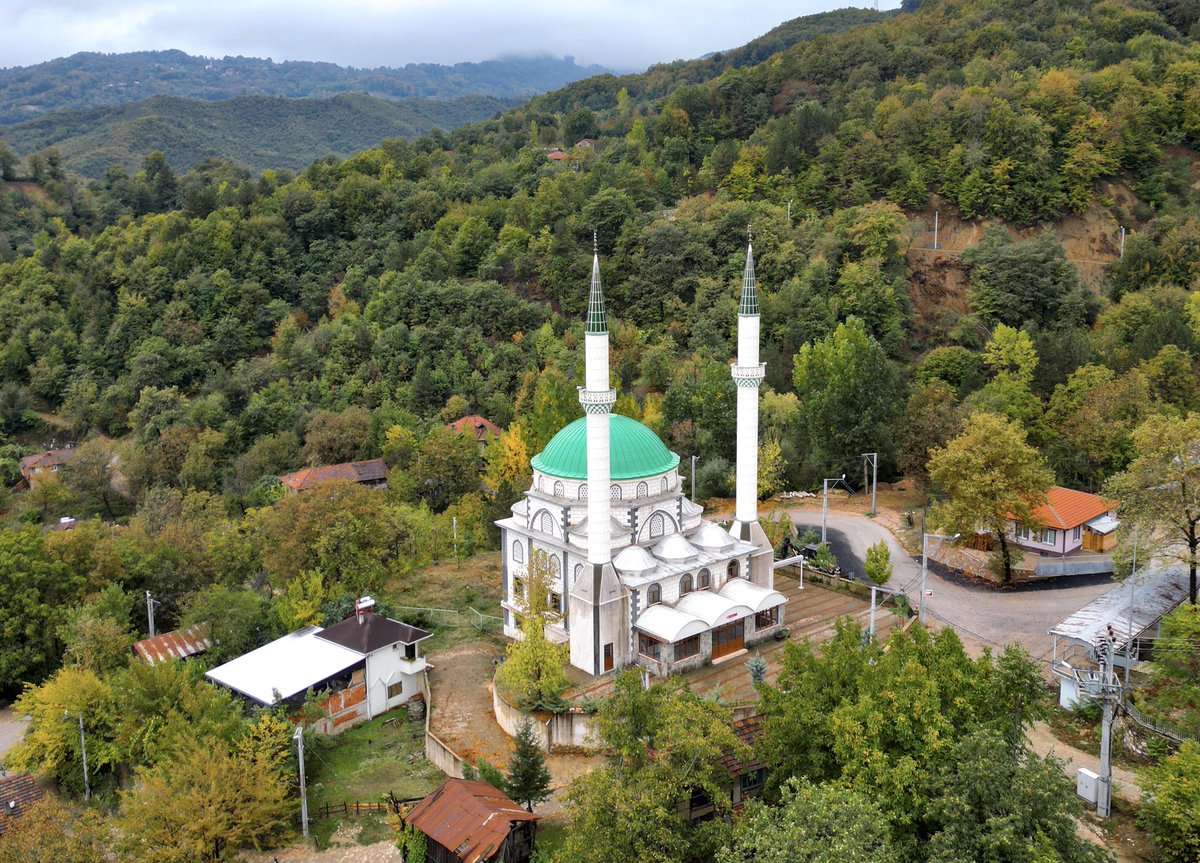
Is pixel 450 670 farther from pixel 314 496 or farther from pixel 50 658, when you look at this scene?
pixel 50 658

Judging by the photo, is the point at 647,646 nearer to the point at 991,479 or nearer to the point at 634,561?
the point at 634,561

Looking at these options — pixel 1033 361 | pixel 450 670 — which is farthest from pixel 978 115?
pixel 450 670

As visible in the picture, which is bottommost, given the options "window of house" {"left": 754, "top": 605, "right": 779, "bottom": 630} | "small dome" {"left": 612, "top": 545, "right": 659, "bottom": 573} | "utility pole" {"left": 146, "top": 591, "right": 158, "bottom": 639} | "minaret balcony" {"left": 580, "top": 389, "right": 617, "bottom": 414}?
"utility pole" {"left": 146, "top": 591, "right": 158, "bottom": 639}

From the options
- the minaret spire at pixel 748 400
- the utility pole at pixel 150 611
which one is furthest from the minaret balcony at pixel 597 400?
the utility pole at pixel 150 611

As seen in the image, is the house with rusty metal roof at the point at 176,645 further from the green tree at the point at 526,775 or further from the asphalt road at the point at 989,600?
the asphalt road at the point at 989,600

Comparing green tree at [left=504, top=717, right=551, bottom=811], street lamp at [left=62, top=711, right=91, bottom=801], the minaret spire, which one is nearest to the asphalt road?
the minaret spire

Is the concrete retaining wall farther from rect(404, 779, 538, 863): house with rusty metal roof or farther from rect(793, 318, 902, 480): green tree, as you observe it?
rect(793, 318, 902, 480): green tree

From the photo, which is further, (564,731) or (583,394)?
(583,394)
